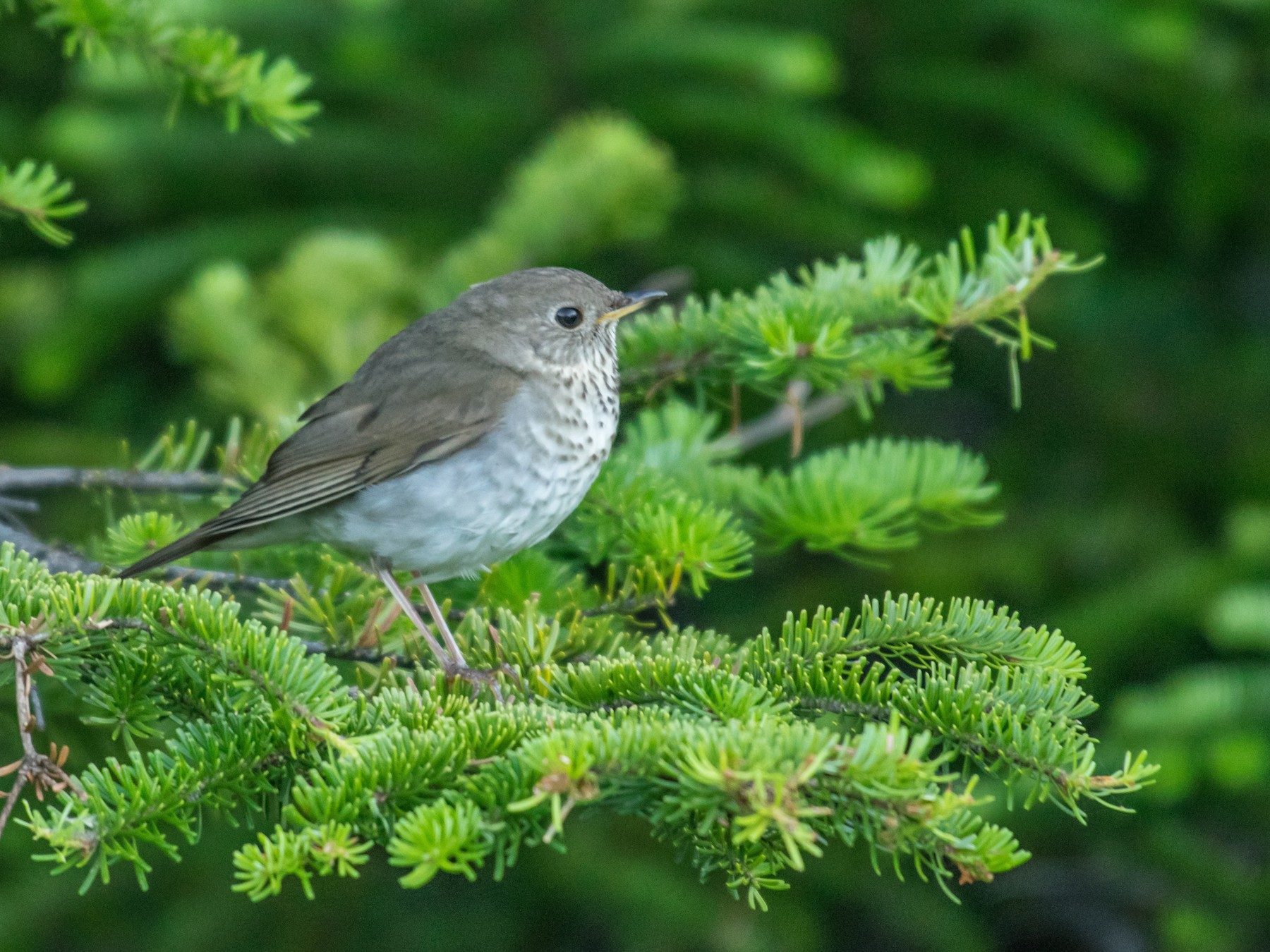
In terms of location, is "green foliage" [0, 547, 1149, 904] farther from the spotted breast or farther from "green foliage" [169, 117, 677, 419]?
"green foliage" [169, 117, 677, 419]

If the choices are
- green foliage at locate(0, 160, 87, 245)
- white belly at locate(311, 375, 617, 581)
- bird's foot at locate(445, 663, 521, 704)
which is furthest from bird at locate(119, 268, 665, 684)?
green foliage at locate(0, 160, 87, 245)

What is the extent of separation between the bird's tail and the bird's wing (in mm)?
110

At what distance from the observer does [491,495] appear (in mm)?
2768

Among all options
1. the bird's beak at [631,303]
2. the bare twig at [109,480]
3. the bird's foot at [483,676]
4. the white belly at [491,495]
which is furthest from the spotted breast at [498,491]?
the bird's foot at [483,676]

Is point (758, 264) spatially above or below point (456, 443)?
above

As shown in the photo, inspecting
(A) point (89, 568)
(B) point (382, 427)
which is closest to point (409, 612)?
(A) point (89, 568)

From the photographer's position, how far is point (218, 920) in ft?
11.5

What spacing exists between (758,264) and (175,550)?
2.05 m

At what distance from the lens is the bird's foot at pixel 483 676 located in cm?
202

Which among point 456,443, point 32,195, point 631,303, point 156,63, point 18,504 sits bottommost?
point 18,504

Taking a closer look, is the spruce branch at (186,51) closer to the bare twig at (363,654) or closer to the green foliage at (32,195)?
the green foliage at (32,195)

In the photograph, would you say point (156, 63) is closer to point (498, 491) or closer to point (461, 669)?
point (498, 491)

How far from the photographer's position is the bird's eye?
→ 10.4 feet

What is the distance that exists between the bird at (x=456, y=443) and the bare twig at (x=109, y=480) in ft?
0.48
